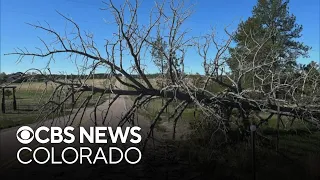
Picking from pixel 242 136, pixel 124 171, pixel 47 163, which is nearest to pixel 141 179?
pixel 124 171

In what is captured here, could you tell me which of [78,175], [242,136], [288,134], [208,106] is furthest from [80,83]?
[288,134]

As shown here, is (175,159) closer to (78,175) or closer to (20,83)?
(78,175)

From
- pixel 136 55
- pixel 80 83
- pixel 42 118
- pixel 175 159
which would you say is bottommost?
pixel 175 159

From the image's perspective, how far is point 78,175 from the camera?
1053cm

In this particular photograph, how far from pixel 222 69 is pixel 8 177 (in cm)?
664

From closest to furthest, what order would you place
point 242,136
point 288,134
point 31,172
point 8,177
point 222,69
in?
point 8,177, point 31,172, point 222,69, point 242,136, point 288,134

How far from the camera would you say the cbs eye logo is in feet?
55.2

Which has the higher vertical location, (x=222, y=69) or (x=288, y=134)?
(x=222, y=69)

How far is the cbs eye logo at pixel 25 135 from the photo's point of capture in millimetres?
16812

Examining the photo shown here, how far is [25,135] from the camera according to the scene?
18812 mm

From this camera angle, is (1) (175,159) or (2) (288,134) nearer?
(1) (175,159)

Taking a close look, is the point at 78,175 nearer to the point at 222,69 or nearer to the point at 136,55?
the point at 136,55

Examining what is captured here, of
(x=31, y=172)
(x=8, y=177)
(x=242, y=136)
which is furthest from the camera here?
(x=242, y=136)

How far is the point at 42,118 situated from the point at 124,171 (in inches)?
106
